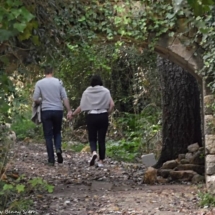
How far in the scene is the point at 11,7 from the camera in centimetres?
252

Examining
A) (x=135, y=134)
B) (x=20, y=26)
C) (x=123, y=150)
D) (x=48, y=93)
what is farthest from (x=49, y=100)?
(x=135, y=134)

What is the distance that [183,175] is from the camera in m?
7.00

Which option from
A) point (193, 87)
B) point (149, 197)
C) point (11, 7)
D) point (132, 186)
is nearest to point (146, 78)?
point (193, 87)

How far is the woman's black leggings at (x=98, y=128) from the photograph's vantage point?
757 centimetres

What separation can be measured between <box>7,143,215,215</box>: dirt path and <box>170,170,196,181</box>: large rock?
1.22 feet

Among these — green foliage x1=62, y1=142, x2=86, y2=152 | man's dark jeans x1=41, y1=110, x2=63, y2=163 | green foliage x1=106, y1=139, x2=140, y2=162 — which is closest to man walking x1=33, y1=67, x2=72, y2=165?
man's dark jeans x1=41, y1=110, x2=63, y2=163

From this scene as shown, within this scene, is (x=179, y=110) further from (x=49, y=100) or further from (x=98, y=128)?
(x=49, y=100)

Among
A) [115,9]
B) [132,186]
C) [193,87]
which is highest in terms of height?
[115,9]

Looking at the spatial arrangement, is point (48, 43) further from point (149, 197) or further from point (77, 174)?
point (77, 174)

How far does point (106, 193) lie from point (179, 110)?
2.30 metres

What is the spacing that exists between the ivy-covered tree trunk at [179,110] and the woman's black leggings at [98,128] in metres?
0.93

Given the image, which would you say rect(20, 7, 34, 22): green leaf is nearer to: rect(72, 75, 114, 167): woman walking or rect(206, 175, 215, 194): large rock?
rect(206, 175, 215, 194): large rock

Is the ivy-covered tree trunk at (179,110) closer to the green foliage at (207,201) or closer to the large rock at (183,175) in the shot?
the large rock at (183,175)

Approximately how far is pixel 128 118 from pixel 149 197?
25.5 ft
